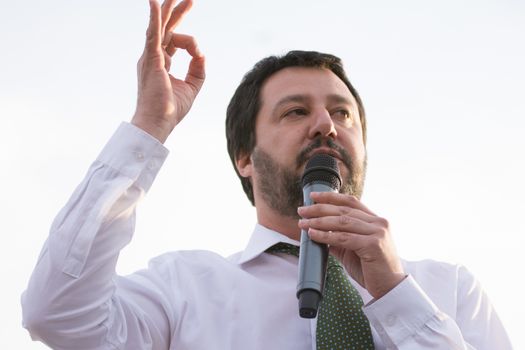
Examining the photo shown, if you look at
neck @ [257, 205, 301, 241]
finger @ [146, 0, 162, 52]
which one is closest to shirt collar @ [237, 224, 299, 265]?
neck @ [257, 205, 301, 241]

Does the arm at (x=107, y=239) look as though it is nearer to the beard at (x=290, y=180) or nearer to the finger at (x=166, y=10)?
the finger at (x=166, y=10)

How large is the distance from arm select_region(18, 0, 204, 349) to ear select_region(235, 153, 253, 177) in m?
1.24

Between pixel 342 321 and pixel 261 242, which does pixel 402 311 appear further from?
pixel 261 242

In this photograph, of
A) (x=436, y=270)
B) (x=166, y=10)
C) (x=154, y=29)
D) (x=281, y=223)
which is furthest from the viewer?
(x=281, y=223)

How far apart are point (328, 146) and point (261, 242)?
2.03ft

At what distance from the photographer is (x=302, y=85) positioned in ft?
12.5

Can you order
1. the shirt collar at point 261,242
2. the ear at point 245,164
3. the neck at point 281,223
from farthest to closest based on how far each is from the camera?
the ear at point 245,164 < the neck at point 281,223 < the shirt collar at point 261,242

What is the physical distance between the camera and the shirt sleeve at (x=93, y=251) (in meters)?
2.28

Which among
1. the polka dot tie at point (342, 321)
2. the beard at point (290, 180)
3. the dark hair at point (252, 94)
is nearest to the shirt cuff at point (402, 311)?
the polka dot tie at point (342, 321)

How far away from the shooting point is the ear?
13.2ft

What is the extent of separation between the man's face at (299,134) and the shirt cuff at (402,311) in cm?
92

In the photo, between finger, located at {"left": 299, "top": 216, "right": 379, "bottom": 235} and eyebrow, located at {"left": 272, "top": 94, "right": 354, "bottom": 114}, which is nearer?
finger, located at {"left": 299, "top": 216, "right": 379, "bottom": 235}

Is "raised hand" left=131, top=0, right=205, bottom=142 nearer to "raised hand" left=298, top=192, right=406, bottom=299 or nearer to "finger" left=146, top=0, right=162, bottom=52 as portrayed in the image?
"finger" left=146, top=0, right=162, bottom=52

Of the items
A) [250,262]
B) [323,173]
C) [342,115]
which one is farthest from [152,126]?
[342,115]
